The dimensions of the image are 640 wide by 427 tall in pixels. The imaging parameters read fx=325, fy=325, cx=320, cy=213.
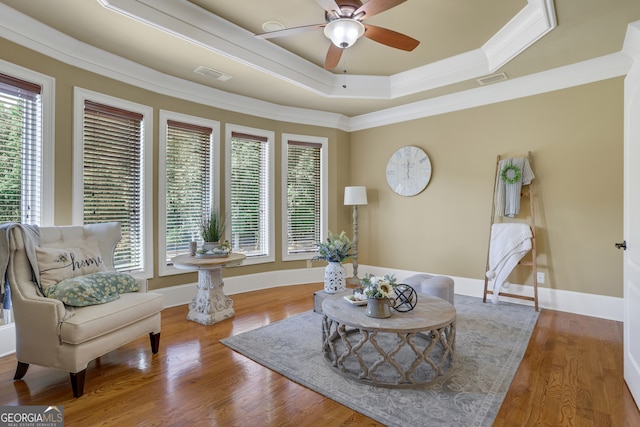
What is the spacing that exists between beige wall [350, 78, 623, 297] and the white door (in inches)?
62.1

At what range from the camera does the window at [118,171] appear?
10.9 feet

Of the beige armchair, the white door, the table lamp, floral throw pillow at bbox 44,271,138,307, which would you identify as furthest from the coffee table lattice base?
the table lamp

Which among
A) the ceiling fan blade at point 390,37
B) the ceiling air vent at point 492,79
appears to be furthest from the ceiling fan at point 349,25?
the ceiling air vent at point 492,79

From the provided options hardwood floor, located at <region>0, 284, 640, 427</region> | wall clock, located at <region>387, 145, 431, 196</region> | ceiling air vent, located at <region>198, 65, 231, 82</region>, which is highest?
ceiling air vent, located at <region>198, 65, 231, 82</region>

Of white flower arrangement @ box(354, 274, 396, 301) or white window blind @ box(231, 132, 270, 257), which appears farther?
white window blind @ box(231, 132, 270, 257)

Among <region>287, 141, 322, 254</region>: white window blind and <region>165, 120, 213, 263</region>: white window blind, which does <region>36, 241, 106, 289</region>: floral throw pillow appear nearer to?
<region>165, 120, 213, 263</region>: white window blind

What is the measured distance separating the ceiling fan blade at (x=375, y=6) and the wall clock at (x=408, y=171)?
2789 mm

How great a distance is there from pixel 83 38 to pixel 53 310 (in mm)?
2554

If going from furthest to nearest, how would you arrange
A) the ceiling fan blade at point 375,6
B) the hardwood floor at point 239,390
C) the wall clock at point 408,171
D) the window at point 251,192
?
the wall clock at point 408,171 < the window at point 251,192 < the ceiling fan blade at point 375,6 < the hardwood floor at point 239,390

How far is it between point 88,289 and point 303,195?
345 cm

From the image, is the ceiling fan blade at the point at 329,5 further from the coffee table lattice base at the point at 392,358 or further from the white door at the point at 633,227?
the coffee table lattice base at the point at 392,358

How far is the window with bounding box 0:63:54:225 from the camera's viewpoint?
274cm

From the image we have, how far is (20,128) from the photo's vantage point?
2854 mm

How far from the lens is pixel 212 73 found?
382 centimetres
